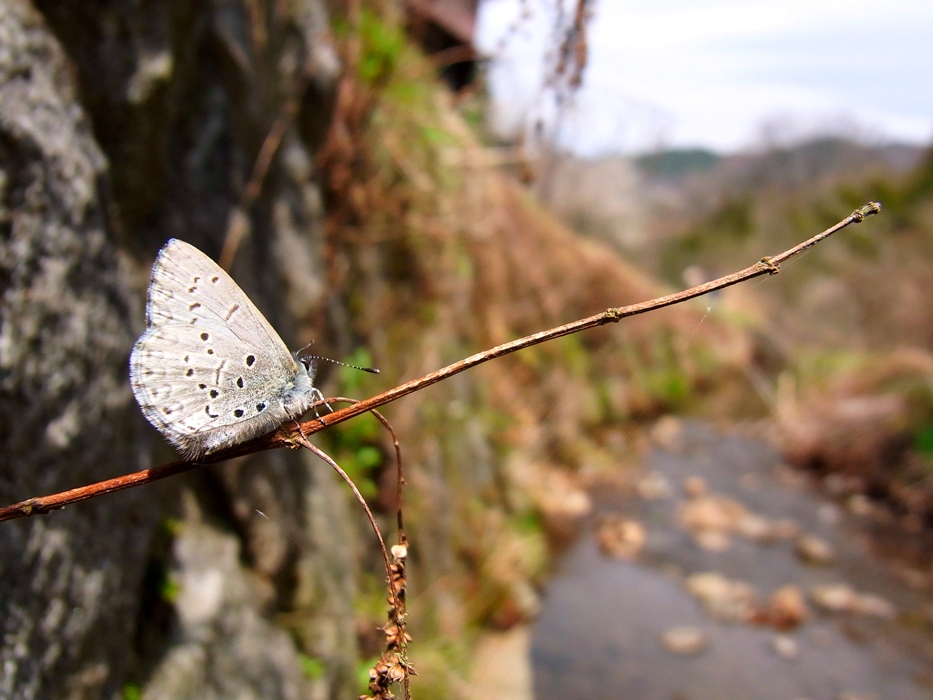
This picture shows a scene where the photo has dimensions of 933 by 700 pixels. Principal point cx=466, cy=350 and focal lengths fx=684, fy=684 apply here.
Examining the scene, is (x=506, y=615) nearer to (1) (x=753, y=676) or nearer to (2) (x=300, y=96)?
(1) (x=753, y=676)

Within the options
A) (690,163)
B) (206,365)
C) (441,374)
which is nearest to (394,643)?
(441,374)

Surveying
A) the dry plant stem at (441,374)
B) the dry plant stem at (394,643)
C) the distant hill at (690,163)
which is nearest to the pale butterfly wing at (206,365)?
the dry plant stem at (441,374)

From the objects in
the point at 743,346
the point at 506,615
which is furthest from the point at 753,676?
the point at 743,346

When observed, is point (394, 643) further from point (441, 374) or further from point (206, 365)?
point (206, 365)

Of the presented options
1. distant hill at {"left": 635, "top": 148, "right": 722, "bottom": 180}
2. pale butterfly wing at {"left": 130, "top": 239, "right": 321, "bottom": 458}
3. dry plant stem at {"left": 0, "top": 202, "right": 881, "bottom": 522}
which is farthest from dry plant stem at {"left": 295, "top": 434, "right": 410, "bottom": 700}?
distant hill at {"left": 635, "top": 148, "right": 722, "bottom": 180}

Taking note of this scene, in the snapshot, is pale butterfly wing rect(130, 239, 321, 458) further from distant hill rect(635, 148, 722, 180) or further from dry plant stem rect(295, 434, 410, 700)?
distant hill rect(635, 148, 722, 180)

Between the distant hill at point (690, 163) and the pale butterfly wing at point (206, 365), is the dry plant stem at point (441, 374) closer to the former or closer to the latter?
the pale butterfly wing at point (206, 365)


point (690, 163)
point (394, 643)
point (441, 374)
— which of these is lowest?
point (394, 643)
